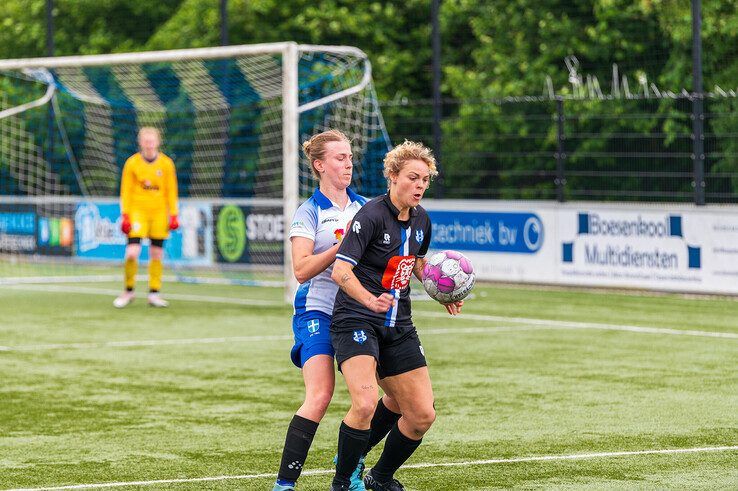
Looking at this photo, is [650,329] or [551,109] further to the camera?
[551,109]

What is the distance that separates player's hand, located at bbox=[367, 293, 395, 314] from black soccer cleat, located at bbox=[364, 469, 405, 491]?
0.98m

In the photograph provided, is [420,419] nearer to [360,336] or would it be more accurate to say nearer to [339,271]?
[360,336]

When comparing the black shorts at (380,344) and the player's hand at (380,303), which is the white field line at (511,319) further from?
the player's hand at (380,303)

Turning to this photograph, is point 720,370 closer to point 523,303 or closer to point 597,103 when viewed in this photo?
point 523,303

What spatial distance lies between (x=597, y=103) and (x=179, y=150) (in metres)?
8.52

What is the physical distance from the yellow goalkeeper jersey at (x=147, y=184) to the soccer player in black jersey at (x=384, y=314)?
10222 mm

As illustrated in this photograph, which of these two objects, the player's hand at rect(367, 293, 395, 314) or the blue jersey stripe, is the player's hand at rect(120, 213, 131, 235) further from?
the player's hand at rect(367, 293, 395, 314)

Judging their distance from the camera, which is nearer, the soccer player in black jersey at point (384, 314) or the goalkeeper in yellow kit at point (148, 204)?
the soccer player in black jersey at point (384, 314)

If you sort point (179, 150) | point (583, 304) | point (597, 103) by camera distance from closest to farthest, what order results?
point (583, 304), point (597, 103), point (179, 150)

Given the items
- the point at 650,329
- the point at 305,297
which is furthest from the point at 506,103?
the point at 305,297

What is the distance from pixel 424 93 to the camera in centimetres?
3016

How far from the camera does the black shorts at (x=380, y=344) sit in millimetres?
6832

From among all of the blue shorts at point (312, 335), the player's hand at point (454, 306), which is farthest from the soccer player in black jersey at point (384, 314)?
the player's hand at point (454, 306)

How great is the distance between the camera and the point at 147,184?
17031mm
